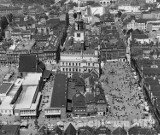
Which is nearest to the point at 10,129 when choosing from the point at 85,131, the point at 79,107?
the point at 85,131

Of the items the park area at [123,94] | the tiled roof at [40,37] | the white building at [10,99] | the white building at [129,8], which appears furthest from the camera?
the white building at [129,8]

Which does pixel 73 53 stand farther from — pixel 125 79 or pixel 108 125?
pixel 108 125

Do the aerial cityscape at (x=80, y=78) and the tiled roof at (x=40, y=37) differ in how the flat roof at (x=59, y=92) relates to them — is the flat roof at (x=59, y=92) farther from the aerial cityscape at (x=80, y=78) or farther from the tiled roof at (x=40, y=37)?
the tiled roof at (x=40, y=37)

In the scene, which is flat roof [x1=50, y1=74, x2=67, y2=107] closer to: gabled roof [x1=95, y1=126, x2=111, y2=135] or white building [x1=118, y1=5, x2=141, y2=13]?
gabled roof [x1=95, y1=126, x2=111, y2=135]

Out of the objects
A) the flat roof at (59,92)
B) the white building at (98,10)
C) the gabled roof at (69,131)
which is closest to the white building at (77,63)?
the flat roof at (59,92)

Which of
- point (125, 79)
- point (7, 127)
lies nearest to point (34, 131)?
point (7, 127)

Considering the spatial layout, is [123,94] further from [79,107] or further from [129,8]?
[129,8]
